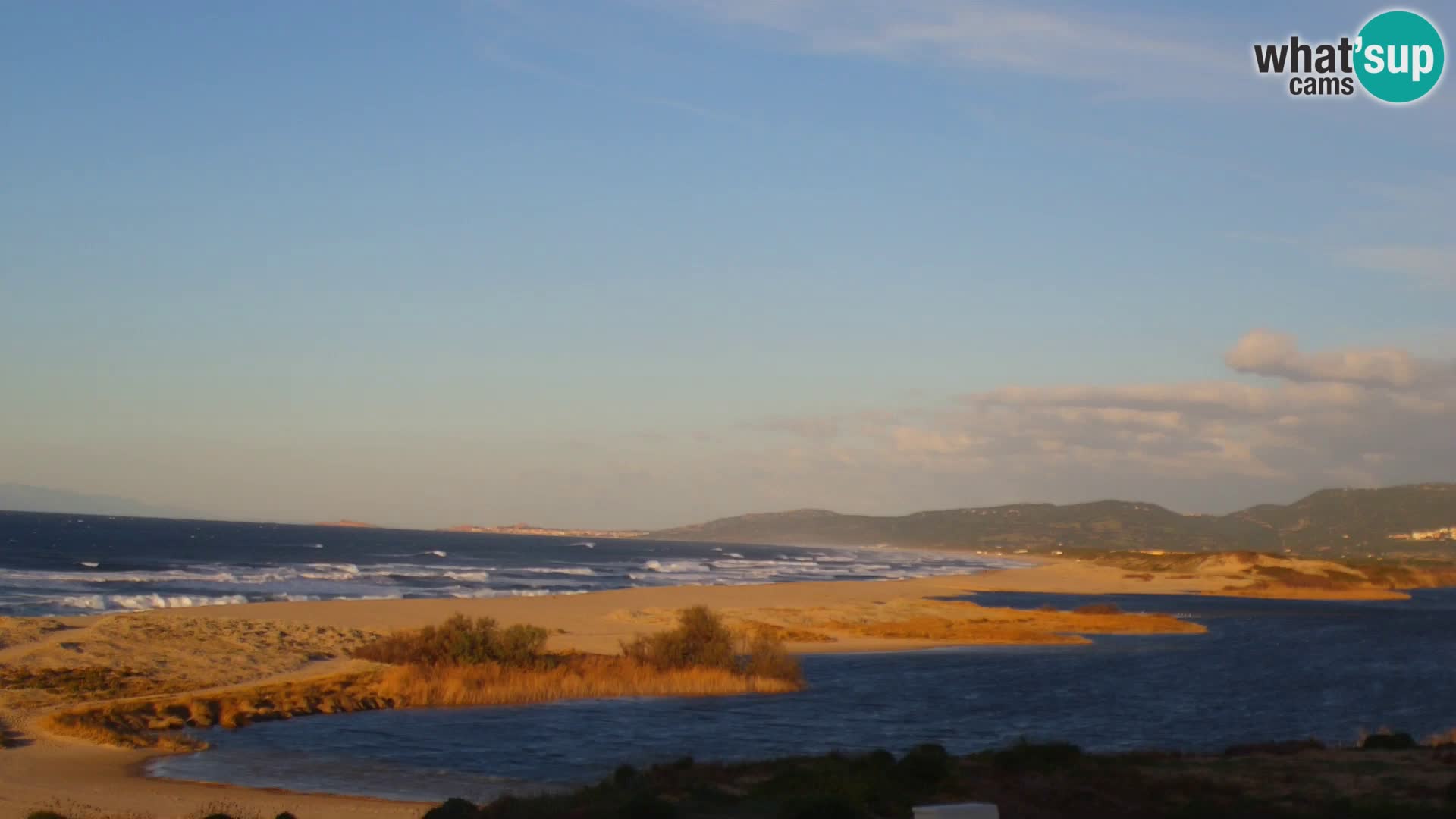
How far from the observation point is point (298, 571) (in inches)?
3529

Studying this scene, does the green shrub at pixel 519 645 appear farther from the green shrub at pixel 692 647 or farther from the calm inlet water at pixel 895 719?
the calm inlet water at pixel 895 719

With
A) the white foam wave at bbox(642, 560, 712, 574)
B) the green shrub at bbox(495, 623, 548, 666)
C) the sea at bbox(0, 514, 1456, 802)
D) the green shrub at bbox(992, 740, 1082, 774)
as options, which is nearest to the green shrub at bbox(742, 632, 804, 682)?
the sea at bbox(0, 514, 1456, 802)

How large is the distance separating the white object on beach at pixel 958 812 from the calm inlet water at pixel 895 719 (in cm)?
1013

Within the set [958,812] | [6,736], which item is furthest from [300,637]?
[958,812]

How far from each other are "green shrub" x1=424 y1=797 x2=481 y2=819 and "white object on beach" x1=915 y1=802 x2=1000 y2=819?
6097 mm

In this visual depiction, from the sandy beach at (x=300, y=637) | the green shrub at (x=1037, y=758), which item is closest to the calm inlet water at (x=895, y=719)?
the sandy beach at (x=300, y=637)

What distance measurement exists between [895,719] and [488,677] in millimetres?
9960

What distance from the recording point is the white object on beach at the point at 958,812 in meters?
11.5

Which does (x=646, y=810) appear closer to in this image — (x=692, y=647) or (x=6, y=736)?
(x=6, y=736)

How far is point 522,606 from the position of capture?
57625 mm

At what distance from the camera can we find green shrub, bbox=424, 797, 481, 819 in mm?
15375

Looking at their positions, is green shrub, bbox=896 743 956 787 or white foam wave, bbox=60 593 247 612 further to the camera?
white foam wave, bbox=60 593 247 612

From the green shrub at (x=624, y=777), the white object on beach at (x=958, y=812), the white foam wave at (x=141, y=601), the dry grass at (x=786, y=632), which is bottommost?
the dry grass at (x=786, y=632)

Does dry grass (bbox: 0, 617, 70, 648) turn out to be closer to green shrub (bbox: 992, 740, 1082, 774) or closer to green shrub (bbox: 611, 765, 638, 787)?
green shrub (bbox: 611, 765, 638, 787)
